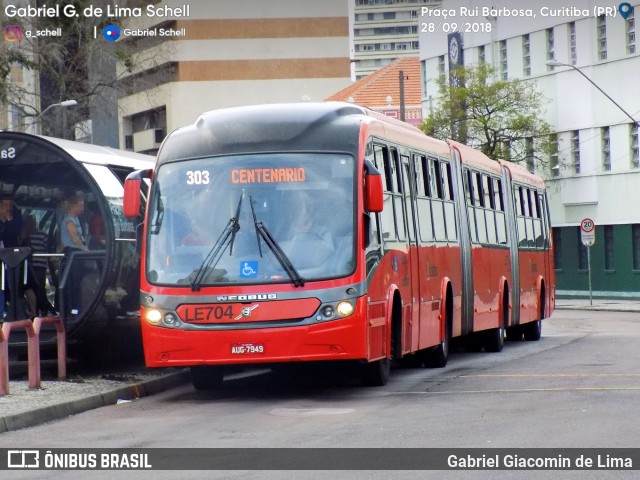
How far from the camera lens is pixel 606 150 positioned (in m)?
58.9

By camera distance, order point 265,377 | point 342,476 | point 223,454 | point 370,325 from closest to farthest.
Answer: point 342,476 < point 223,454 < point 370,325 < point 265,377

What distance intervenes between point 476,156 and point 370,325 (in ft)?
30.3

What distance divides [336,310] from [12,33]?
4074cm

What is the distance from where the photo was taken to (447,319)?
21.2 meters

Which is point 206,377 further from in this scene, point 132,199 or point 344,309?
point 344,309

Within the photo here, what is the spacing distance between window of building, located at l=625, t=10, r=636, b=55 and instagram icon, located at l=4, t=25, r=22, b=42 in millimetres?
21206

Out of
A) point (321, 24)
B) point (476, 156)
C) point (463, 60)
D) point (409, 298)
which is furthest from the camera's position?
point (321, 24)

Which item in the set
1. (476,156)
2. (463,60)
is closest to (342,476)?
(476,156)

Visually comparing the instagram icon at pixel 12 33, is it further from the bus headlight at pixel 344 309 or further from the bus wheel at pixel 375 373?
the bus headlight at pixel 344 309

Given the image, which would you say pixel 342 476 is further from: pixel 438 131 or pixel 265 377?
pixel 438 131

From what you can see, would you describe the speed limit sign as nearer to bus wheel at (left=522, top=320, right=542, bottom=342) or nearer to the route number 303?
bus wheel at (left=522, top=320, right=542, bottom=342)

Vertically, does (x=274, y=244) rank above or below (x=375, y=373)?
above

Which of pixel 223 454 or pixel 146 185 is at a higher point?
pixel 146 185

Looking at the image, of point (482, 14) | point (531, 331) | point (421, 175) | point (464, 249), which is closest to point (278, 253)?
point (421, 175)
